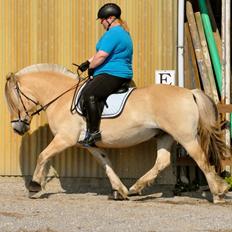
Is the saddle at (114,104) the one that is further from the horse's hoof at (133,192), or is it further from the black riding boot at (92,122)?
the horse's hoof at (133,192)

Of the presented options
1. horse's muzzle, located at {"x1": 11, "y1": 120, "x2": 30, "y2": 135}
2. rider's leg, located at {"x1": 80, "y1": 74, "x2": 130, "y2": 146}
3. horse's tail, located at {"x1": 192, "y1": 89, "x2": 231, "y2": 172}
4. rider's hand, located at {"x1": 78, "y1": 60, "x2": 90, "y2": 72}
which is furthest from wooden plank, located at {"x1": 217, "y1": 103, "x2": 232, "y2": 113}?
horse's muzzle, located at {"x1": 11, "y1": 120, "x2": 30, "y2": 135}

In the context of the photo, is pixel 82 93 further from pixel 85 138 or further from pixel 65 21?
pixel 65 21

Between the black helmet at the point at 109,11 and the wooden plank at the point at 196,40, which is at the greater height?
the black helmet at the point at 109,11

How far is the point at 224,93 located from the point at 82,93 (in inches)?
89.4

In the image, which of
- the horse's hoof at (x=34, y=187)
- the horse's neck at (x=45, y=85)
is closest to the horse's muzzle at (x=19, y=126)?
the horse's neck at (x=45, y=85)

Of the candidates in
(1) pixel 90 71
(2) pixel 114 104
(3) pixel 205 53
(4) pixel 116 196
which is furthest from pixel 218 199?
(3) pixel 205 53

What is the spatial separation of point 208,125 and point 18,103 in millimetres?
2710

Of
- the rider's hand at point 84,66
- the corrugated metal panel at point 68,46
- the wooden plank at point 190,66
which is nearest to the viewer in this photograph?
the rider's hand at point 84,66

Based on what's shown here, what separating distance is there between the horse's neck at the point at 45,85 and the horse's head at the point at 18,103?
8 cm

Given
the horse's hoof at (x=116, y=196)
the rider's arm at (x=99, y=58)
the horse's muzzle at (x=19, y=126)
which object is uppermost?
the rider's arm at (x=99, y=58)

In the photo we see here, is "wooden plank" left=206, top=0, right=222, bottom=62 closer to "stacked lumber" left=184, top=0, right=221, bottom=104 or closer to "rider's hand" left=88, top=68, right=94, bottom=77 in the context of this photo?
"stacked lumber" left=184, top=0, right=221, bottom=104

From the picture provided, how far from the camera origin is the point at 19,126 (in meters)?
10.4

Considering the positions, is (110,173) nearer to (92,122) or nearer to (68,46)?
(92,122)

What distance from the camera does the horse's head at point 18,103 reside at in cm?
1041
